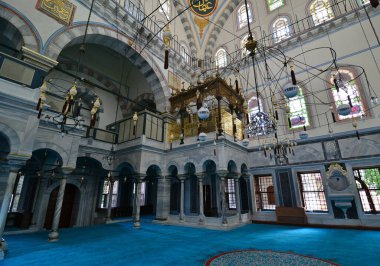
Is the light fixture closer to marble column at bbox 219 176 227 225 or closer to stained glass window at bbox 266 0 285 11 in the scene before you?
marble column at bbox 219 176 227 225

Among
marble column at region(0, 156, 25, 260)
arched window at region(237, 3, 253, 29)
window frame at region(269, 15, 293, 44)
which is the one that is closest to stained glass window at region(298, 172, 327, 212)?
window frame at region(269, 15, 293, 44)

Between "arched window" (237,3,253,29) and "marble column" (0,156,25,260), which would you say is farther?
"arched window" (237,3,253,29)

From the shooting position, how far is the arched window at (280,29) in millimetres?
11047

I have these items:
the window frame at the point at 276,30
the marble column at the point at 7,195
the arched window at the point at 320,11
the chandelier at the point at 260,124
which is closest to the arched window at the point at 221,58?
the window frame at the point at 276,30

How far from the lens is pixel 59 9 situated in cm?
669

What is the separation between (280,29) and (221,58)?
392 cm

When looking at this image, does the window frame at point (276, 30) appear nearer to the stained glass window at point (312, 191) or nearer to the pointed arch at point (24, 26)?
the stained glass window at point (312, 191)

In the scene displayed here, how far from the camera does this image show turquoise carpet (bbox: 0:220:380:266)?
4047mm

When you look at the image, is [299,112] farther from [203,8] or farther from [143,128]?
[203,8]

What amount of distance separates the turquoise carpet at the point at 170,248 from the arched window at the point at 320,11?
32.7 feet

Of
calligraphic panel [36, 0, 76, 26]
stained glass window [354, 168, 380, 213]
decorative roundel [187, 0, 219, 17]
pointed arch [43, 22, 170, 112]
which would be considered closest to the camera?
calligraphic panel [36, 0, 76, 26]

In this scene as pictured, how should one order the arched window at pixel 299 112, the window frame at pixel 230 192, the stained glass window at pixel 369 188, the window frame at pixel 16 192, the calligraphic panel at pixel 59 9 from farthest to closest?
the window frame at pixel 230 192 < the arched window at pixel 299 112 < the window frame at pixel 16 192 < the stained glass window at pixel 369 188 < the calligraphic panel at pixel 59 9

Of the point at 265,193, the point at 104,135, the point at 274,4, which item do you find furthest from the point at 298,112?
the point at 104,135

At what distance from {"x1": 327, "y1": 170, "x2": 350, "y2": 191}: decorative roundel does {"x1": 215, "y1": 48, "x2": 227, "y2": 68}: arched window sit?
29.6ft
